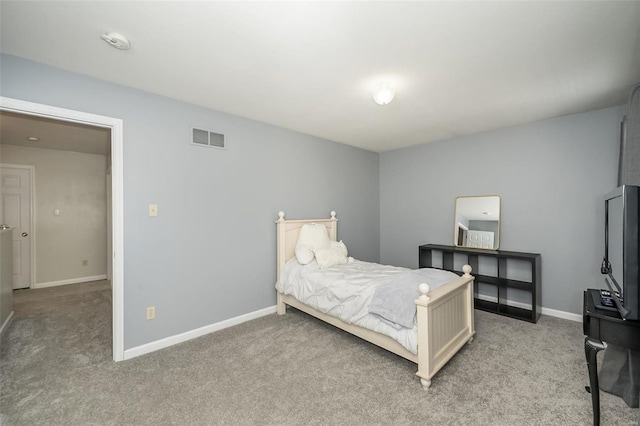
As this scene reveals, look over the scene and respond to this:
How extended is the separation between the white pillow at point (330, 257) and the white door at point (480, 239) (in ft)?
6.25

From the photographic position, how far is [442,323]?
2209mm

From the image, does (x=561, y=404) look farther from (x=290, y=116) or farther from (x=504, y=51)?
(x=290, y=116)

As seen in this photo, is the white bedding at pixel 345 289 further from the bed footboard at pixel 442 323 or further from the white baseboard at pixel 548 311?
the white baseboard at pixel 548 311

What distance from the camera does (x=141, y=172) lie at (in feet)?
8.23

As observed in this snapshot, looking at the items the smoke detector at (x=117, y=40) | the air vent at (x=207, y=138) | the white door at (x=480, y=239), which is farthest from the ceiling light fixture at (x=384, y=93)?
the white door at (x=480, y=239)

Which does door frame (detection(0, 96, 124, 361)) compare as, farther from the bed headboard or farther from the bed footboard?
the bed footboard

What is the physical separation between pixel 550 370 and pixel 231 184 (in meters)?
3.46

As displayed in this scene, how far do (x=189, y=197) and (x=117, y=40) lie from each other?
142 centimetres

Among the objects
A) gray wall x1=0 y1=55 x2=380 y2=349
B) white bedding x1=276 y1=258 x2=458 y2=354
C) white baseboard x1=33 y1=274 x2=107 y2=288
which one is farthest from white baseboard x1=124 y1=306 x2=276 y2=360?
white baseboard x1=33 y1=274 x2=107 y2=288

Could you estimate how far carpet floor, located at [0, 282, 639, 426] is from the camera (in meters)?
1.74

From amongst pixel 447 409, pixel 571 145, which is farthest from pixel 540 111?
pixel 447 409

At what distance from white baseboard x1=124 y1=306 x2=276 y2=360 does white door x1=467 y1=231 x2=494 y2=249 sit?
294 cm

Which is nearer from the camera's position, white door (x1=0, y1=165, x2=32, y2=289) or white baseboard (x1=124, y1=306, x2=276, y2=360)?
white baseboard (x1=124, y1=306, x2=276, y2=360)

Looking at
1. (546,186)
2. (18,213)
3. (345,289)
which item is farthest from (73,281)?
(546,186)
